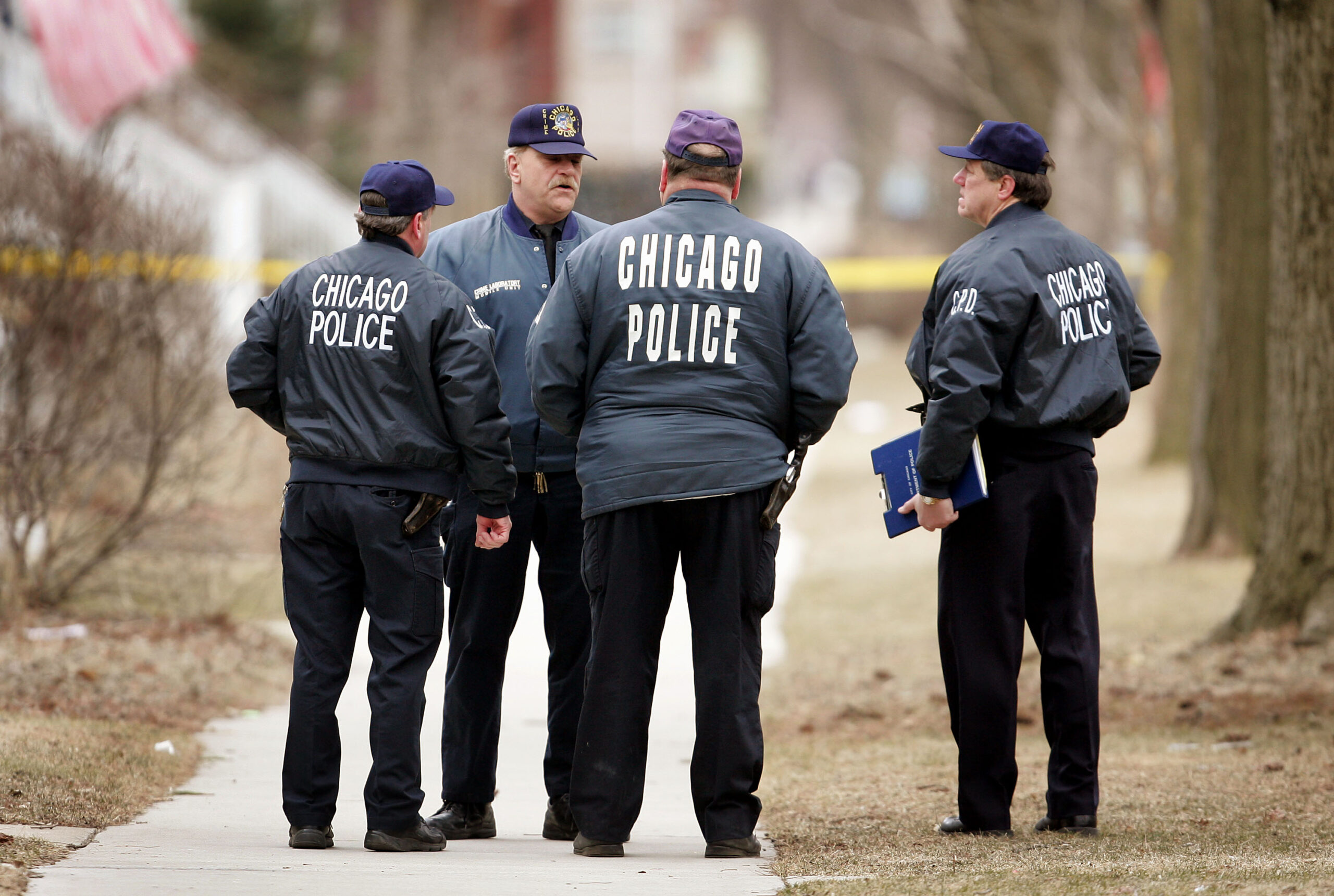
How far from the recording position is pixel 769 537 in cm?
523

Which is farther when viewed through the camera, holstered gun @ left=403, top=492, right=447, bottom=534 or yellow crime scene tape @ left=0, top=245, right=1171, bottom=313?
yellow crime scene tape @ left=0, top=245, right=1171, bottom=313

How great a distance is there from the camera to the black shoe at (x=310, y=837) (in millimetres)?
5145

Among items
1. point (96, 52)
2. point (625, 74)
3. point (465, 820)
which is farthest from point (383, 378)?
point (625, 74)

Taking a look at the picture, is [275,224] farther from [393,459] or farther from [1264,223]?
[393,459]

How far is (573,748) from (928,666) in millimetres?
4422

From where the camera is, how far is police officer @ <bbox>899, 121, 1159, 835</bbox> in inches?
206

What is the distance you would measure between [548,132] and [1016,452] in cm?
178

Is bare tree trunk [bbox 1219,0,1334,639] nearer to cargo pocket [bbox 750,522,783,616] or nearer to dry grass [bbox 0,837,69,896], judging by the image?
cargo pocket [bbox 750,522,783,616]

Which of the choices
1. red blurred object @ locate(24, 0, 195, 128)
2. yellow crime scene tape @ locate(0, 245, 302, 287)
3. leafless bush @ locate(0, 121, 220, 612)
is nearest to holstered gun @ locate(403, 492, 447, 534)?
leafless bush @ locate(0, 121, 220, 612)

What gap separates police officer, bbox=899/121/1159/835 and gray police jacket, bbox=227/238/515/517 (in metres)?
1.32

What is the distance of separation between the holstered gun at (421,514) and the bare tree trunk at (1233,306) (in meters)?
8.53

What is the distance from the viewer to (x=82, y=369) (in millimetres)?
9297

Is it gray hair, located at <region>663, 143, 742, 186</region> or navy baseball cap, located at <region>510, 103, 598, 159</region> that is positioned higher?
navy baseball cap, located at <region>510, 103, 598, 159</region>

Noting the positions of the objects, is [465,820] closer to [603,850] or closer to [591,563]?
[603,850]
